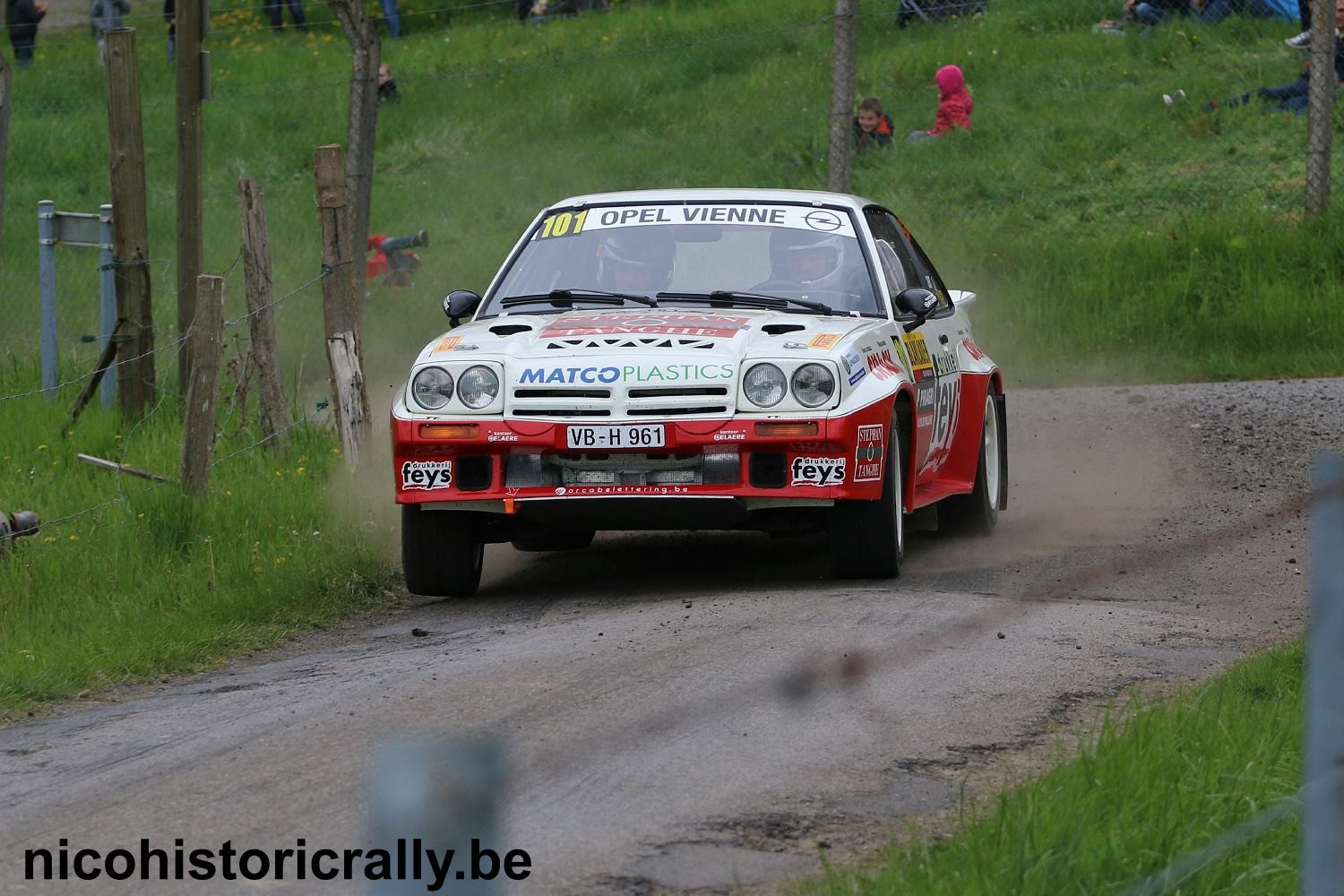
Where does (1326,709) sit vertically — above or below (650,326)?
below

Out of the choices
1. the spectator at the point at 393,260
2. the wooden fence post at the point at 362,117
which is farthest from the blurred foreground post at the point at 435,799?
the spectator at the point at 393,260

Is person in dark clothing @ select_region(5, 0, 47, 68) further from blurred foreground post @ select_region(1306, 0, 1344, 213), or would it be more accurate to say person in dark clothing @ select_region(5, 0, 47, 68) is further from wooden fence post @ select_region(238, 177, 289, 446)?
wooden fence post @ select_region(238, 177, 289, 446)

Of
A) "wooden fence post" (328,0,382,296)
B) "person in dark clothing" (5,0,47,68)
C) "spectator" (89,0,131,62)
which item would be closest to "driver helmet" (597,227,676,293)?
"wooden fence post" (328,0,382,296)

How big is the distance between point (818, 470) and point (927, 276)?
2.65m

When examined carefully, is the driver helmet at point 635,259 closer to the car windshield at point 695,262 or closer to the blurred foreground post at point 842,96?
the car windshield at point 695,262

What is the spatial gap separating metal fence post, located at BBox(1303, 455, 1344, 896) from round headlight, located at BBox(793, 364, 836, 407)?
16.0 feet

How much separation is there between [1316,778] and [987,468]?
7.16 metres

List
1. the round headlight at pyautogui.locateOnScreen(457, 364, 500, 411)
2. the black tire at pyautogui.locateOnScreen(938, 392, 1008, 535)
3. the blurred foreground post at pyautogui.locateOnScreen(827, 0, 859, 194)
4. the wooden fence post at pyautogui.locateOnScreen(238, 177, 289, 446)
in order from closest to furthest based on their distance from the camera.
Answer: the round headlight at pyautogui.locateOnScreen(457, 364, 500, 411) < the black tire at pyautogui.locateOnScreen(938, 392, 1008, 535) < the wooden fence post at pyautogui.locateOnScreen(238, 177, 289, 446) < the blurred foreground post at pyautogui.locateOnScreen(827, 0, 859, 194)

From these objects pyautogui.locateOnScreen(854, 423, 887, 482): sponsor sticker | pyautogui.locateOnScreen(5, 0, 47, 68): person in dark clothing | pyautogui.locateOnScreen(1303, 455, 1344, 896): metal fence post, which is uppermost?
pyautogui.locateOnScreen(5, 0, 47, 68): person in dark clothing

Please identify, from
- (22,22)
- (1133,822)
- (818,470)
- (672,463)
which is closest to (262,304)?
(672,463)

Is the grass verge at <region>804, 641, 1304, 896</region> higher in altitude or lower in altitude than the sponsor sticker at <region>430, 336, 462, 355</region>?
lower

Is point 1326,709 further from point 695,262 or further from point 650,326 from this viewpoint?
point 695,262

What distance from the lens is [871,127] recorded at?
19.1 metres

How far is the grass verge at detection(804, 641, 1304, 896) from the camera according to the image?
3982mm
